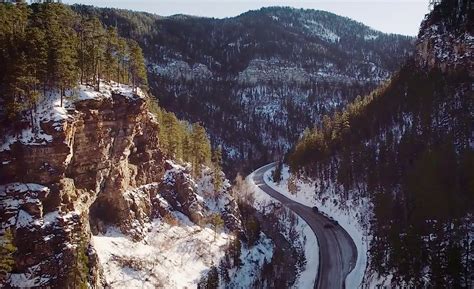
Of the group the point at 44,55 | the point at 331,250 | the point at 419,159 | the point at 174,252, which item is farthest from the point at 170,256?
the point at 419,159

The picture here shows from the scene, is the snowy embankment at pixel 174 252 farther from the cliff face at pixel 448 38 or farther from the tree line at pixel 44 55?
the cliff face at pixel 448 38

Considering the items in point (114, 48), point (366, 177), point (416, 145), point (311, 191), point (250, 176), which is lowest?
point (250, 176)

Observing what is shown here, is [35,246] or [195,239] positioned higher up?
[35,246]

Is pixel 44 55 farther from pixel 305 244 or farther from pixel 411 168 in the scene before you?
pixel 411 168

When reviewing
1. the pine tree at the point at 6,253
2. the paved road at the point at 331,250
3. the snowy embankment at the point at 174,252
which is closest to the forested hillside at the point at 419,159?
the paved road at the point at 331,250

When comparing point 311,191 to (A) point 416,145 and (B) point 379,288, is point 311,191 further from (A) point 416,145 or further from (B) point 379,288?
(B) point 379,288

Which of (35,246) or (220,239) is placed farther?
(220,239)

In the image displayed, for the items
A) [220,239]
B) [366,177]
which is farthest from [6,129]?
[366,177]
